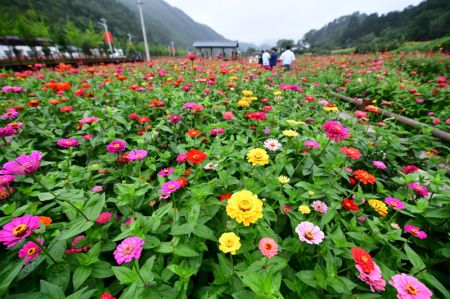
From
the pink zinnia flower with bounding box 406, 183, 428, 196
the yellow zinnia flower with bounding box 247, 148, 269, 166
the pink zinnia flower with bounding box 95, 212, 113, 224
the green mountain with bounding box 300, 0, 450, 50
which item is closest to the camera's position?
the pink zinnia flower with bounding box 95, 212, 113, 224

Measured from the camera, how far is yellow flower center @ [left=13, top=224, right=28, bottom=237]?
860mm

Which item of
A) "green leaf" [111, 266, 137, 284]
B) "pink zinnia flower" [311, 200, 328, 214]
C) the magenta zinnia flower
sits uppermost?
the magenta zinnia flower

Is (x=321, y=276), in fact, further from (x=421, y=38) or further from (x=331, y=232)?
(x=421, y=38)

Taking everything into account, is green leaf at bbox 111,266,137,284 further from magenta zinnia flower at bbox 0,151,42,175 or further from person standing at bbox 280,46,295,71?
person standing at bbox 280,46,295,71

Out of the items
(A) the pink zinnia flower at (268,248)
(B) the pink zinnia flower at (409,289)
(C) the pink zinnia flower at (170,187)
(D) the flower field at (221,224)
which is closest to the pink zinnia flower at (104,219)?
(D) the flower field at (221,224)

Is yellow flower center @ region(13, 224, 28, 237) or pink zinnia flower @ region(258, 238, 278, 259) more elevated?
yellow flower center @ region(13, 224, 28, 237)

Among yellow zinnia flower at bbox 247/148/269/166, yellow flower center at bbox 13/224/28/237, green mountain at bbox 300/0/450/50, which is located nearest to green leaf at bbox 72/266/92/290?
yellow flower center at bbox 13/224/28/237

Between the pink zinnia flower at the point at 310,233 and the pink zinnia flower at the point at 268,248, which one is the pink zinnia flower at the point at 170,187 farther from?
the pink zinnia flower at the point at 310,233

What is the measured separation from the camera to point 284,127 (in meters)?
2.46

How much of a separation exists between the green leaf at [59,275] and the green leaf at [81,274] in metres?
0.05

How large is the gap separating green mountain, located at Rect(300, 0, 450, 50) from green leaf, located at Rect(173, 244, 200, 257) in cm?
2017

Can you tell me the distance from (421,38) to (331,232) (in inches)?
1755

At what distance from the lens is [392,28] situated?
45594 millimetres

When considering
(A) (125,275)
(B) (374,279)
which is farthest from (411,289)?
(A) (125,275)
